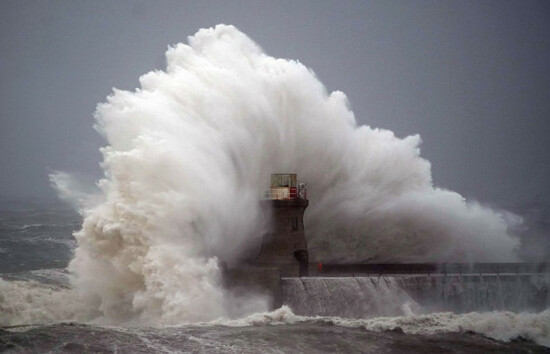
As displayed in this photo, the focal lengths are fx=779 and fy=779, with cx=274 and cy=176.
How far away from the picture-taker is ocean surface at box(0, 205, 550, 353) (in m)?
17.5

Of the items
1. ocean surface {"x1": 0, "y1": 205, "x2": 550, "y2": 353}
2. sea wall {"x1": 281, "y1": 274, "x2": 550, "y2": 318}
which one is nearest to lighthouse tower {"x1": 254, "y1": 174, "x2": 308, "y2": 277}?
sea wall {"x1": 281, "y1": 274, "x2": 550, "y2": 318}

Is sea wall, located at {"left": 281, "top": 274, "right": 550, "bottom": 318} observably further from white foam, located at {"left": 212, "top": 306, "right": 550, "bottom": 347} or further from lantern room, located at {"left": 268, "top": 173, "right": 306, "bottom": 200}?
lantern room, located at {"left": 268, "top": 173, "right": 306, "bottom": 200}

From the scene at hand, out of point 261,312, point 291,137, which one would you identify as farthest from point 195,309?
point 291,137

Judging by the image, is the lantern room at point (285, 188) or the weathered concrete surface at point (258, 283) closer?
the weathered concrete surface at point (258, 283)

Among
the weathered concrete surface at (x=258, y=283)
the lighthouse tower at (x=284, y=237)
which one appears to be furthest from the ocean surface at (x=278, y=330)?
the lighthouse tower at (x=284, y=237)

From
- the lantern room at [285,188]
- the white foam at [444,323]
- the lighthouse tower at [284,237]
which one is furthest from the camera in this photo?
the lantern room at [285,188]

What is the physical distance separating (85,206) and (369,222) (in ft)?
39.4

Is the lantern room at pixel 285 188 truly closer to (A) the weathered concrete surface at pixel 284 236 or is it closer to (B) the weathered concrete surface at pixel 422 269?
(A) the weathered concrete surface at pixel 284 236

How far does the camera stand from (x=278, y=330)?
2023cm

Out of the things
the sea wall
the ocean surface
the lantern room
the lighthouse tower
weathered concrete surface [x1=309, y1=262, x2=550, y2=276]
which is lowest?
the ocean surface

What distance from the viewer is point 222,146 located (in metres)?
26.4

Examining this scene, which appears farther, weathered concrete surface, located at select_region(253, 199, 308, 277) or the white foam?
Answer: weathered concrete surface, located at select_region(253, 199, 308, 277)

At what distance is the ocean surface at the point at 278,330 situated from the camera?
17.5m

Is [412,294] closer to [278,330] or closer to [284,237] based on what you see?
[284,237]
